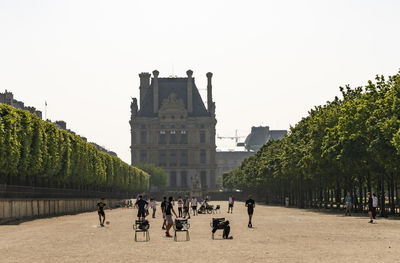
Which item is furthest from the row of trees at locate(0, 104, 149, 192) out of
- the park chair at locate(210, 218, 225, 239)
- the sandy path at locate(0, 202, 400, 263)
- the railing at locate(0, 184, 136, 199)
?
the park chair at locate(210, 218, 225, 239)

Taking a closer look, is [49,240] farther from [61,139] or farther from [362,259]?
[61,139]

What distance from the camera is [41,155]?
71688 millimetres

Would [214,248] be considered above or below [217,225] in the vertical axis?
below


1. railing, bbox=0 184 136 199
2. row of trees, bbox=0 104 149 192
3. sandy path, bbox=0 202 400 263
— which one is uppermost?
row of trees, bbox=0 104 149 192

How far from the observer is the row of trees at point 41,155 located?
203ft

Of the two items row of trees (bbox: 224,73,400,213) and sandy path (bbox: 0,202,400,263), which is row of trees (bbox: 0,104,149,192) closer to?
sandy path (bbox: 0,202,400,263)

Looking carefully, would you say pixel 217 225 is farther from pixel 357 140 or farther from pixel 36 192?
pixel 36 192

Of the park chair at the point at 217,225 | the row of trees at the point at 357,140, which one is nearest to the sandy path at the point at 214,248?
the park chair at the point at 217,225

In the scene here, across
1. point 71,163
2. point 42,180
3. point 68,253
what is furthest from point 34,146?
point 68,253

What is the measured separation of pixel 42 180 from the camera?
80.4 meters

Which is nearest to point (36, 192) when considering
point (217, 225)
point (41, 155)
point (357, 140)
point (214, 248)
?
point (41, 155)

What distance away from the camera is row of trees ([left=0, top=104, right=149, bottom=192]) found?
2438 inches

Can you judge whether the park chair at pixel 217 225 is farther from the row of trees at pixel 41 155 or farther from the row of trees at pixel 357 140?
the row of trees at pixel 41 155

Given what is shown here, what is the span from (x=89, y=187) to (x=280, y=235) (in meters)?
80.4
